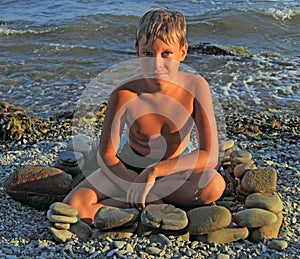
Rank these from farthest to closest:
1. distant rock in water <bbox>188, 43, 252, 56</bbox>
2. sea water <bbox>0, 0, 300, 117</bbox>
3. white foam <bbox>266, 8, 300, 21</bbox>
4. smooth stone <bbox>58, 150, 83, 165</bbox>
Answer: white foam <bbox>266, 8, 300, 21</bbox> < distant rock in water <bbox>188, 43, 252, 56</bbox> < sea water <bbox>0, 0, 300, 117</bbox> < smooth stone <bbox>58, 150, 83, 165</bbox>

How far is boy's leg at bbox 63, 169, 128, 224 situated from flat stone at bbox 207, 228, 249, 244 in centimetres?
64

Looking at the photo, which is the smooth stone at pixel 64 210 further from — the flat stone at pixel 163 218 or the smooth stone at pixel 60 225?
the flat stone at pixel 163 218

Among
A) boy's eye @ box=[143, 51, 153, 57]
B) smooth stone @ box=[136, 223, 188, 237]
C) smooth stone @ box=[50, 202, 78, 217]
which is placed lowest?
smooth stone @ box=[136, 223, 188, 237]

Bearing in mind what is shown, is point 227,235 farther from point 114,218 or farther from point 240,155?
point 240,155

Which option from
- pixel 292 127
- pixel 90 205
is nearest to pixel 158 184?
pixel 90 205

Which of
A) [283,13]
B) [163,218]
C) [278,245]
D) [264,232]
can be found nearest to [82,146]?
[163,218]

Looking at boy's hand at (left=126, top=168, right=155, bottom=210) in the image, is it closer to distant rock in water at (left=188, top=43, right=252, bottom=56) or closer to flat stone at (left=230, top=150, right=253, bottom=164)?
flat stone at (left=230, top=150, right=253, bottom=164)

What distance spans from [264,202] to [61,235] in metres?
1.27

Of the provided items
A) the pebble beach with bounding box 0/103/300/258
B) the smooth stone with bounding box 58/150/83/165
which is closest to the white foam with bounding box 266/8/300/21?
the pebble beach with bounding box 0/103/300/258

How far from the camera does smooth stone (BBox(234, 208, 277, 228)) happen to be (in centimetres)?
286

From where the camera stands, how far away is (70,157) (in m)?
3.69

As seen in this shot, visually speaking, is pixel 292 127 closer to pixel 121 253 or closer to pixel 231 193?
pixel 231 193

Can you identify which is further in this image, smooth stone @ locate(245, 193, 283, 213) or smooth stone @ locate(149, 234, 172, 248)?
smooth stone @ locate(245, 193, 283, 213)

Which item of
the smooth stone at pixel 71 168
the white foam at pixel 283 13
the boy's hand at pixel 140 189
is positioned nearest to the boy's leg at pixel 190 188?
the boy's hand at pixel 140 189
